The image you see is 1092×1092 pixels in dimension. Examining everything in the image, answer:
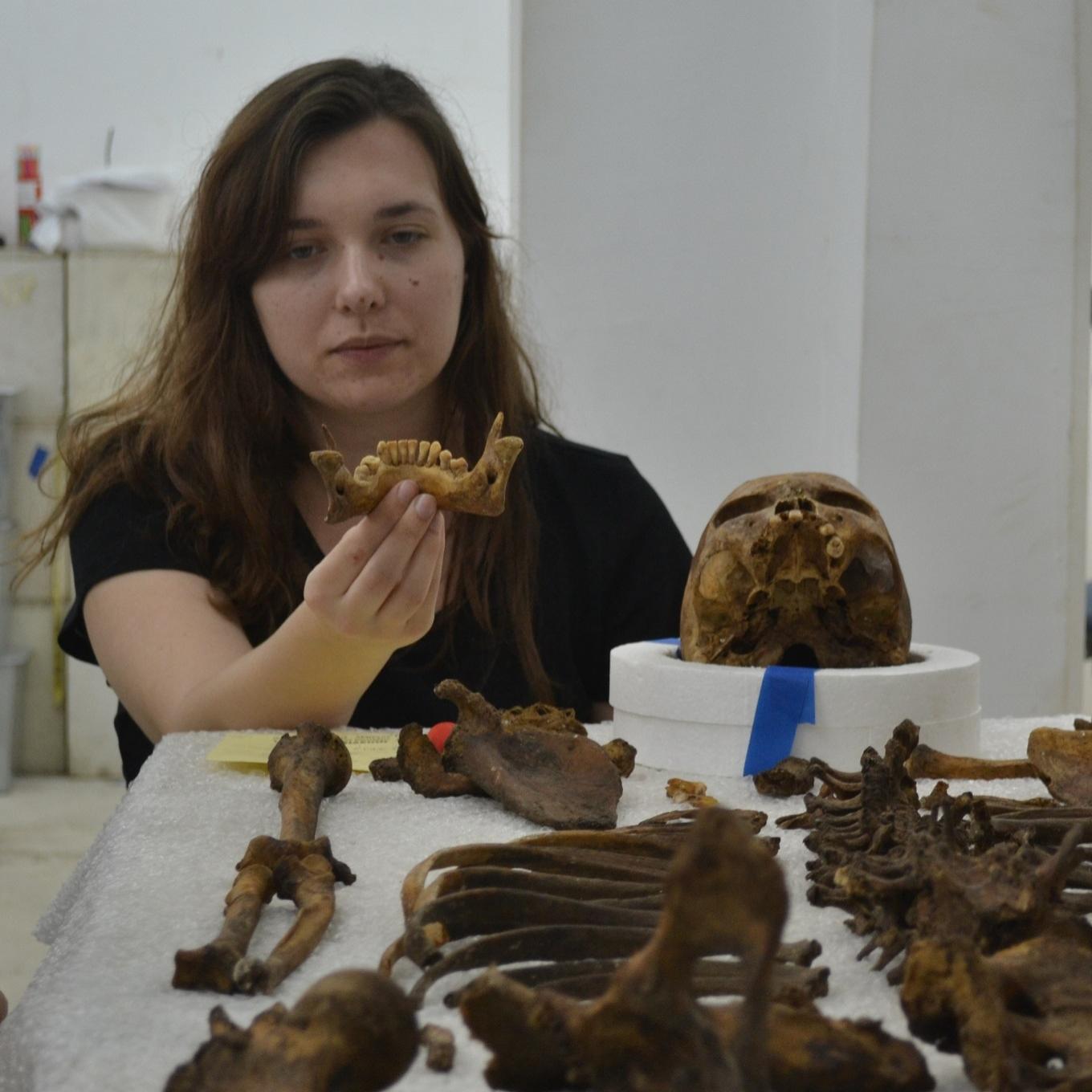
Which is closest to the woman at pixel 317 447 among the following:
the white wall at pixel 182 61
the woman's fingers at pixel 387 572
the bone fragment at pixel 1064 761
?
the woman's fingers at pixel 387 572

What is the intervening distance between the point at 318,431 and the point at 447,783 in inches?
36.9

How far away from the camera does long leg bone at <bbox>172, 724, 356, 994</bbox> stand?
33.4 inches

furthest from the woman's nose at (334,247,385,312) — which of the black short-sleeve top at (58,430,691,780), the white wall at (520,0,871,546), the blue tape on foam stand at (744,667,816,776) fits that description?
the white wall at (520,0,871,546)

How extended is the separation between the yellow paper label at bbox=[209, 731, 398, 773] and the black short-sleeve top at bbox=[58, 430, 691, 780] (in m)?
0.43

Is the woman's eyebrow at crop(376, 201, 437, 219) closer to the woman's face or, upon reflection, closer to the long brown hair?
the woman's face

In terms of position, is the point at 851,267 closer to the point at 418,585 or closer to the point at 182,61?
the point at 418,585

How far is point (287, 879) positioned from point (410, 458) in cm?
49

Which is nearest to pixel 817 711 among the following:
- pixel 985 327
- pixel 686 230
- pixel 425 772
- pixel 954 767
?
pixel 954 767

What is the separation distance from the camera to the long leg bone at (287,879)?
2.78 ft

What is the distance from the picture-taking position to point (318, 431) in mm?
2191

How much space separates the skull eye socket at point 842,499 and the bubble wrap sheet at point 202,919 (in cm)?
33

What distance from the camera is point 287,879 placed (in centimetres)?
104

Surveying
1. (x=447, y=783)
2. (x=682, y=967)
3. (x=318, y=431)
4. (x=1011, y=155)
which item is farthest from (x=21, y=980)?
(x=682, y=967)

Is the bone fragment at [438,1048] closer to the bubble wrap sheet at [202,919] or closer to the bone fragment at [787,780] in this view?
the bubble wrap sheet at [202,919]
